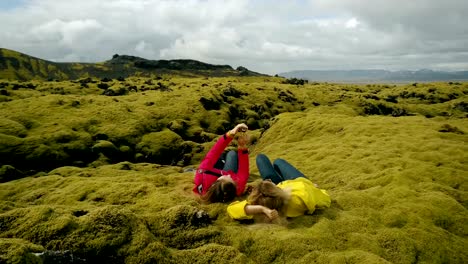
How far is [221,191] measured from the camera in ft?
53.0

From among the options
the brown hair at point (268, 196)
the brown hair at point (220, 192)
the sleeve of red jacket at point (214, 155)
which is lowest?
the brown hair at point (220, 192)

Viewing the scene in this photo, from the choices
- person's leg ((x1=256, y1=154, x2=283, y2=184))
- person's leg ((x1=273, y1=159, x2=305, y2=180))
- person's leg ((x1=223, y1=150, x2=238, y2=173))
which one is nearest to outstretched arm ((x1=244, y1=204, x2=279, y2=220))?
person's leg ((x1=273, y1=159, x2=305, y2=180))

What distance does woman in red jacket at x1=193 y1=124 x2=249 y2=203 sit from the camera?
16.1 meters

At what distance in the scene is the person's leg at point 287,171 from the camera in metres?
18.3

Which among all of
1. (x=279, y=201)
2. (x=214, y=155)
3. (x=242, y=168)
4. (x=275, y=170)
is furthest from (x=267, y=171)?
(x=279, y=201)

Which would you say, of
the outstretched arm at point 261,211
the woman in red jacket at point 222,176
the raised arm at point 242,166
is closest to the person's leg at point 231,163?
the woman in red jacket at point 222,176

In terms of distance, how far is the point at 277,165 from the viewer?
65.9 feet

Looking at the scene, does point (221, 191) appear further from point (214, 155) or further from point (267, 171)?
point (267, 171)

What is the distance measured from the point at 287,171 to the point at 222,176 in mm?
A: 4244

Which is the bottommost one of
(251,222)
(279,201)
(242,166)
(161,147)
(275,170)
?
(161,147)

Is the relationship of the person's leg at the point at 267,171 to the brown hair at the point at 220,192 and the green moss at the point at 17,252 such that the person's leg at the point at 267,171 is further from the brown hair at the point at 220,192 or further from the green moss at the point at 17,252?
the green moss at the point at 17,252

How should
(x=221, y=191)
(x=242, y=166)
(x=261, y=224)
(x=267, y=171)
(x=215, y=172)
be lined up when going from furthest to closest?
(x=267, y=171)
(x=215, y=172)
(x=242, y=166)
(x=221, y=191)
(x=261, y=224)

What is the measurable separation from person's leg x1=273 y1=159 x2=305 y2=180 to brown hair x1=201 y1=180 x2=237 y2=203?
354cm

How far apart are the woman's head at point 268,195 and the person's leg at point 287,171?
4246mm
